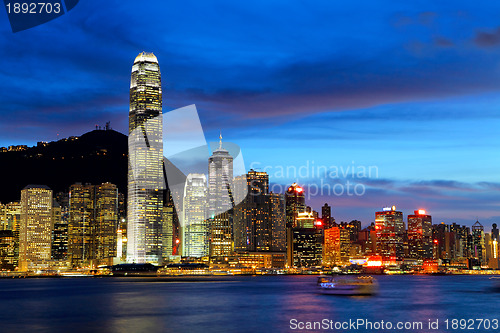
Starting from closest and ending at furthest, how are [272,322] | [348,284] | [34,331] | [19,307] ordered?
[34,331], [272,322], [19,307], [348,284]

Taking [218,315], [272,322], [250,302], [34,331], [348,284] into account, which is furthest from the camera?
[348,284]

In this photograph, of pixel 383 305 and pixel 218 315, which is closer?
pixel 218 315

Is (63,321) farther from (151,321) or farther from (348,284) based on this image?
(348,284)

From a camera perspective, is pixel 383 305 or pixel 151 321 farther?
pixel 383 305

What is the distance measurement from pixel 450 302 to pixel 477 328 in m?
44.0

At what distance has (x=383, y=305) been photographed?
107250mm

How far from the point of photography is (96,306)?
107 metres

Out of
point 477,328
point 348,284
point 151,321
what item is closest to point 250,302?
point 151,321

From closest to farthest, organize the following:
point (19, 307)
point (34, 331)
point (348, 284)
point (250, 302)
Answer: point (34, 331) → point (19, 307) → point (250, 302) → point (348, 284)

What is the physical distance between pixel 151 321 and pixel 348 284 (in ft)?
320

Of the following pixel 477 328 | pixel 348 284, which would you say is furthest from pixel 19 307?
pixel 348 284

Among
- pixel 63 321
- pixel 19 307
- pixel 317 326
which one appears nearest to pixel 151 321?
pixel 63 321

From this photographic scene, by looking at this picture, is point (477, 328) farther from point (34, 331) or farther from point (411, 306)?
point (34, 331)

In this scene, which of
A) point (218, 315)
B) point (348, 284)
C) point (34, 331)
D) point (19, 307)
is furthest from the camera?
point (348, 284)
